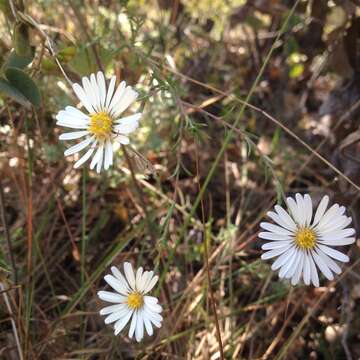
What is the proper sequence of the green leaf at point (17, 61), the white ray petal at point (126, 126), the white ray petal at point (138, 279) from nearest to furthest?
the white ray petal at point (126, 126)
the white ray petal at point (138, 279)
the green leaf at point (17, 61)

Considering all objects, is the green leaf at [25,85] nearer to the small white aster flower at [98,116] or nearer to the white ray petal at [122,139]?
the small white aster flower at [98,116]

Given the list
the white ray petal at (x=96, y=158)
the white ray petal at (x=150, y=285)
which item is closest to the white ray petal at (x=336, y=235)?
the white ray petal at (x=150, y=285)

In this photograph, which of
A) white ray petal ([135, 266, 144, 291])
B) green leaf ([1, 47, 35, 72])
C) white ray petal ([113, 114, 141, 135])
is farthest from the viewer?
green leaf ([1, 47, 35, 72])

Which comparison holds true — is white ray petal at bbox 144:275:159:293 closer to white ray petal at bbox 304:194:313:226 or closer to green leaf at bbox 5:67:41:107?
white ray petal at bbox 304:194:313:226

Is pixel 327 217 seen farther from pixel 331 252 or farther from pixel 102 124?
pixel 102 124

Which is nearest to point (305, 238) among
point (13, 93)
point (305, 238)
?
point (305, 238)

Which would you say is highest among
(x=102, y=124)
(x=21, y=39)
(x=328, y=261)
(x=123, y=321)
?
(x=21, y=39)

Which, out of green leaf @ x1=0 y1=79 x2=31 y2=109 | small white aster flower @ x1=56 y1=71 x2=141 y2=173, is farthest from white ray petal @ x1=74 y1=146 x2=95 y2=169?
green leaf @ x1=0 y1=79 x2=31 y2=109
